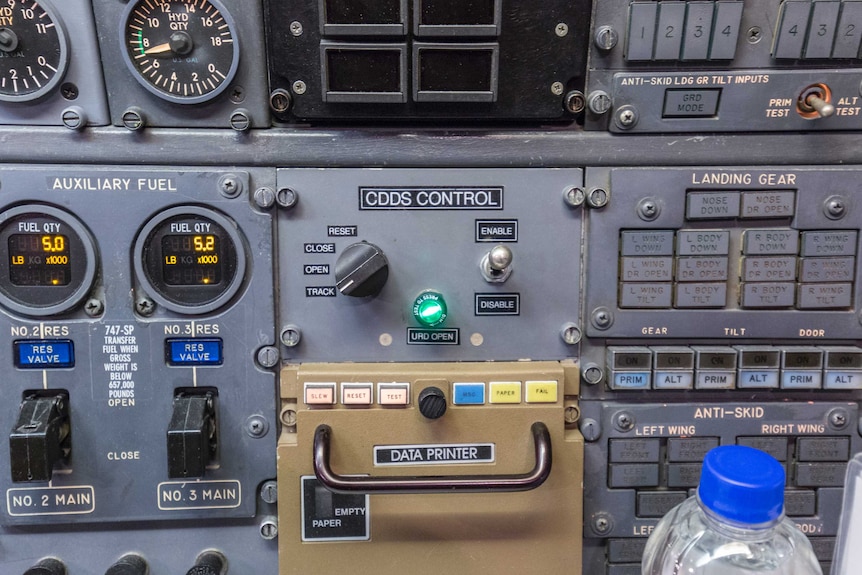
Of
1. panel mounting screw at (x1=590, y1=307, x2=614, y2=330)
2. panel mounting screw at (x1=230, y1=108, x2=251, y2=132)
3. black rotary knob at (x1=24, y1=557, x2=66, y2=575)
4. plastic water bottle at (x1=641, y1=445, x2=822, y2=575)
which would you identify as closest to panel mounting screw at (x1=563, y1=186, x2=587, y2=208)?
panel mounting screw at (x1=590, y1=307, x2=614, y2=330)

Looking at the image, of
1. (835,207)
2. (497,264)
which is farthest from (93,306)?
(835,207)

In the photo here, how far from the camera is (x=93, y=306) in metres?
1.32

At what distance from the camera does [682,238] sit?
131 cm

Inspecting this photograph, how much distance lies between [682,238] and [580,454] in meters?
0.53

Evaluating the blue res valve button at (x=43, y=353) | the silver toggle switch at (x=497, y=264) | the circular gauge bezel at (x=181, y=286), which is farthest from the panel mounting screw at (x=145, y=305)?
the silver toggle switch at (x=497, y=264)

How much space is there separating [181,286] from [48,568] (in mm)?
712

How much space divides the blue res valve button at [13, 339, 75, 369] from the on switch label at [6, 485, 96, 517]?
283mm

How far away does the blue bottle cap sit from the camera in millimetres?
984

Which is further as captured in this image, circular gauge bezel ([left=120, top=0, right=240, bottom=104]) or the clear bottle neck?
circular gauge bezel ([left=120, top=0, right=240, bottom=104])

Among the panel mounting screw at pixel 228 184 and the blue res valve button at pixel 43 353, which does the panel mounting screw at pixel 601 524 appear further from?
the blue res valve button at pixel 43 353

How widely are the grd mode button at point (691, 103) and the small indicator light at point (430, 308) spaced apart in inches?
25.0

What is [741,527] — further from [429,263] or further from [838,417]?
[429,263]

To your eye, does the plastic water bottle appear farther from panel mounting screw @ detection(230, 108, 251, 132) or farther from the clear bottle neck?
panel mounting screw @ detection(230, 108, 251, 132)

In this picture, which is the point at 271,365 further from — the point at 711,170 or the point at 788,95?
the point at 788,95
